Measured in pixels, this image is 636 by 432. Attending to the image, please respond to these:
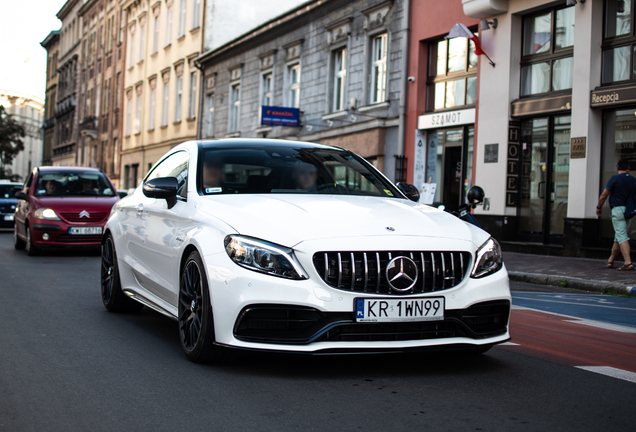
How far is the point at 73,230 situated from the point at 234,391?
1059cm

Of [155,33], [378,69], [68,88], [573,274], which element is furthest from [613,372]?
[68,88]

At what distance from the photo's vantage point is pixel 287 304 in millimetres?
4285

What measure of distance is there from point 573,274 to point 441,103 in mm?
8739

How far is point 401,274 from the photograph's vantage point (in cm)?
436

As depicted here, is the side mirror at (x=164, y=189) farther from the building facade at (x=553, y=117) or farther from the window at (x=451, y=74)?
the window at (x=451, y=74)

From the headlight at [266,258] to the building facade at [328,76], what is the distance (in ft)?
54.1

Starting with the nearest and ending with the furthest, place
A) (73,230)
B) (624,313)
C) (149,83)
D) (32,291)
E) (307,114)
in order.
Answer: (624,313) < (32,291) < (73,230) < (307,114) < (149,83)

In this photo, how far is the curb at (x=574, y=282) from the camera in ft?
34.4

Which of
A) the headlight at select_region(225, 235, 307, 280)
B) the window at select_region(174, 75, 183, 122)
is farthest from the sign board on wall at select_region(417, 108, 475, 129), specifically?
the window at select_region(174, 75, 183, 122)

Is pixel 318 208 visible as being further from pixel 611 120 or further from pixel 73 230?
pixel 611 120

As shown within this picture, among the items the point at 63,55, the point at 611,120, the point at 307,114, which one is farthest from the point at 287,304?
the point at 63,55

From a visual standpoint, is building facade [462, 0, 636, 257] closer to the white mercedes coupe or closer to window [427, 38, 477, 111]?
window [427, 38, 477, 111]

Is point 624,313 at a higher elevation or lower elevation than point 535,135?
lower

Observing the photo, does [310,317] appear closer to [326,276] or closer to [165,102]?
[326,276]
